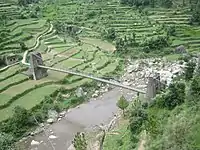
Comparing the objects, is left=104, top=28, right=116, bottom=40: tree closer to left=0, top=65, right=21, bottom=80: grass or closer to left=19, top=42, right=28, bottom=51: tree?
left=19, top=42, right=28, bottom=51: tree

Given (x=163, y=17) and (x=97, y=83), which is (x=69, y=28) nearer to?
(x=163, y=17)

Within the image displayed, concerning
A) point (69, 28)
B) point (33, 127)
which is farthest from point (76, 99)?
point (69, 28)

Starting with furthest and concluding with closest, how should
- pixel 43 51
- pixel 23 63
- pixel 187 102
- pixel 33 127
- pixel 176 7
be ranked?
pixel 176 7, pixel 43 51, pixel 23 63, pixel 33 127, pixel 187 102

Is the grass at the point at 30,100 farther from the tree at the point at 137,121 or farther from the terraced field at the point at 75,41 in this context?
the tree at the point at 137,121

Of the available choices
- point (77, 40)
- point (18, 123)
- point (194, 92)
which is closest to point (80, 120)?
point (18, 123)

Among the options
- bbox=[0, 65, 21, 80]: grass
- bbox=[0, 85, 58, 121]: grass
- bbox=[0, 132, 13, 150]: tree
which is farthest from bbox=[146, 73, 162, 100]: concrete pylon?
bbox=[0, 65, 21, 80]: grass
